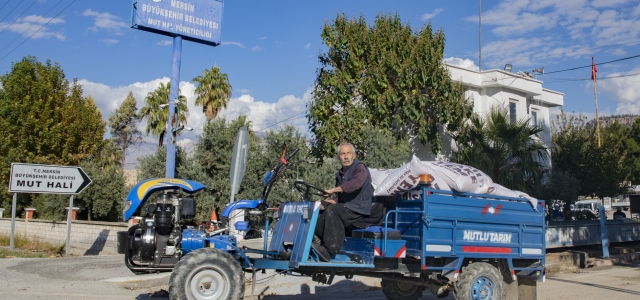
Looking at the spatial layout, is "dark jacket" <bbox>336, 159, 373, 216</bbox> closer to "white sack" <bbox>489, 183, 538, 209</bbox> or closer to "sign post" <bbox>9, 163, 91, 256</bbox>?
"white sack" <bbox>489, 183, 538, 209</bbox>

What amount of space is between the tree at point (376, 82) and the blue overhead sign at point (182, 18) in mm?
5201

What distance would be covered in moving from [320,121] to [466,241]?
15.6 m

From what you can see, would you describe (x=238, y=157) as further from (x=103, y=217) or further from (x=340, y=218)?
(x=103, y=217)

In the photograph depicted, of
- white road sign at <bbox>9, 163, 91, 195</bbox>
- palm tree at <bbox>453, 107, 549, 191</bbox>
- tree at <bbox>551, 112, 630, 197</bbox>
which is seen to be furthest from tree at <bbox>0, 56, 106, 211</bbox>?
tree at <bbox>551, 112, 630, 197</bbox>

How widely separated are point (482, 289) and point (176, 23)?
18886 millimetres

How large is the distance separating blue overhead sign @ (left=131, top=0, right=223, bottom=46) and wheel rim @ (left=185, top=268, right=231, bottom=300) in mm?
17891

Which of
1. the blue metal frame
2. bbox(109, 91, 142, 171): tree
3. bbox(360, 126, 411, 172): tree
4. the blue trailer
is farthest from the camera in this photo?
bbox(109, 91, 142, 171): tree

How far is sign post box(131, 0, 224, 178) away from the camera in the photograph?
21672mm

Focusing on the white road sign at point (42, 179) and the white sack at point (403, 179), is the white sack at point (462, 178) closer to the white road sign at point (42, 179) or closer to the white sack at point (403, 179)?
the white sack at point (403, 179)

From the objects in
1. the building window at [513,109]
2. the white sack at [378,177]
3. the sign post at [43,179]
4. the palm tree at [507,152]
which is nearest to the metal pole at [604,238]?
the palm tree at [507,152]

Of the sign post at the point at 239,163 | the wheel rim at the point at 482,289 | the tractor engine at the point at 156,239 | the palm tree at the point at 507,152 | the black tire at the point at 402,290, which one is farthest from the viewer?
the palm tree at the point at 507,152

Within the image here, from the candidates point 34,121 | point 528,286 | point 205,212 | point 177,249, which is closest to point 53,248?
point 205,212

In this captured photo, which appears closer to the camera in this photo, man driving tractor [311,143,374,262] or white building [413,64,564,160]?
man driving tractor [311,143,374,262]

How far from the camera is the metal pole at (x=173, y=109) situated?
783 inches
